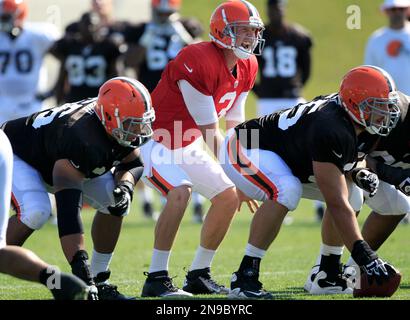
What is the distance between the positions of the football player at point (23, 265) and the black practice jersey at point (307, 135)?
161cm

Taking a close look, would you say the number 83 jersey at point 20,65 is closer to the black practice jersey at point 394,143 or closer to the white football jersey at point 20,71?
the white football jersey at point 20,71

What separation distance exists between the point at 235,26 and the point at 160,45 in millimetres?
4678

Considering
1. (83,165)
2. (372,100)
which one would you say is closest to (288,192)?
(372,100)

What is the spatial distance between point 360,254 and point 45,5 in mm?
15945

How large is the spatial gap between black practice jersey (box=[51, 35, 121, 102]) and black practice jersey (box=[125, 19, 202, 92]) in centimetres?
36

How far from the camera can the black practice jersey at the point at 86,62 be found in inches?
425

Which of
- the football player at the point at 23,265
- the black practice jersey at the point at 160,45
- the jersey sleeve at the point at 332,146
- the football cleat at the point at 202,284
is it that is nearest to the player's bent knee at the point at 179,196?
the football cleat at the point at 202,284

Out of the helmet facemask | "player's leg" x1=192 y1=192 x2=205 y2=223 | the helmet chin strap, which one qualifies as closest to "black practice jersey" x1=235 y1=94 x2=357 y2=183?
the helmet facemask

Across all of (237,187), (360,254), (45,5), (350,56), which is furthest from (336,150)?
(350,56)

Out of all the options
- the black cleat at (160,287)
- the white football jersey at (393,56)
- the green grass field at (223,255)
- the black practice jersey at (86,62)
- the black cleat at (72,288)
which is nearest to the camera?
the black cleat at (72,288)

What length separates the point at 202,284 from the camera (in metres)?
6.07

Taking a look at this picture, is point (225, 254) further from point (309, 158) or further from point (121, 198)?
point (121, 198)
